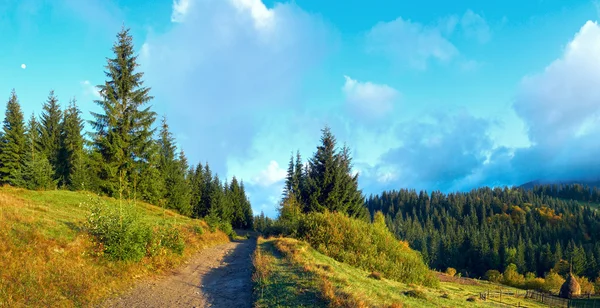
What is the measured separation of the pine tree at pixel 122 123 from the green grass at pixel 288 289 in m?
26.9

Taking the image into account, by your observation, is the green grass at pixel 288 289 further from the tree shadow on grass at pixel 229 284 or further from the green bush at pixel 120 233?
the green bush at pixel 120 233

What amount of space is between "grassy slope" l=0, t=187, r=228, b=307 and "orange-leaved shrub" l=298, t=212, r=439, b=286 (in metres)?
10.4

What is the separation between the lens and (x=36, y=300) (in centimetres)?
883

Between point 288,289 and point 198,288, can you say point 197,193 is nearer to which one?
point 198,288

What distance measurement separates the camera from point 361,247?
23.1 m

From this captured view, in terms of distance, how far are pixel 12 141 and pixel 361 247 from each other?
170 feet

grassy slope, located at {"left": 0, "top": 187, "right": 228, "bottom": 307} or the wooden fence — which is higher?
grassy slope, located at {"left": 0, "top": 187, "right": 228, "bottom": 307}

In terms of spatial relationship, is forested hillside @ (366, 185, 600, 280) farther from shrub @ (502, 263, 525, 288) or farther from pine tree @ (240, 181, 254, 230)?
pine tree @ (240, 181, 254, 230)

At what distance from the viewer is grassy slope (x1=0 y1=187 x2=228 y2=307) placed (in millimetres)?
9188

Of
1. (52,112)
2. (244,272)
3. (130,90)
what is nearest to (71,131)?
(52,112)

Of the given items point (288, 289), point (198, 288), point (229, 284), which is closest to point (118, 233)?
point (198, 288)

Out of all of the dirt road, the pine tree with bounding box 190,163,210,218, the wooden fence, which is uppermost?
the pine tree with bounding box 190,163,210,218

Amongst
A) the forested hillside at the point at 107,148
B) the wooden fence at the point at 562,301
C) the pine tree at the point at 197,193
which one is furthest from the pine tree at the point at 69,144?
the wooden fence at the point at 562,301

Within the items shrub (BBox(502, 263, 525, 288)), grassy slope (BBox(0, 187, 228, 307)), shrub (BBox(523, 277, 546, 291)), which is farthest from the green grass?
shrub (BBox(502, 263, 525, 288))
